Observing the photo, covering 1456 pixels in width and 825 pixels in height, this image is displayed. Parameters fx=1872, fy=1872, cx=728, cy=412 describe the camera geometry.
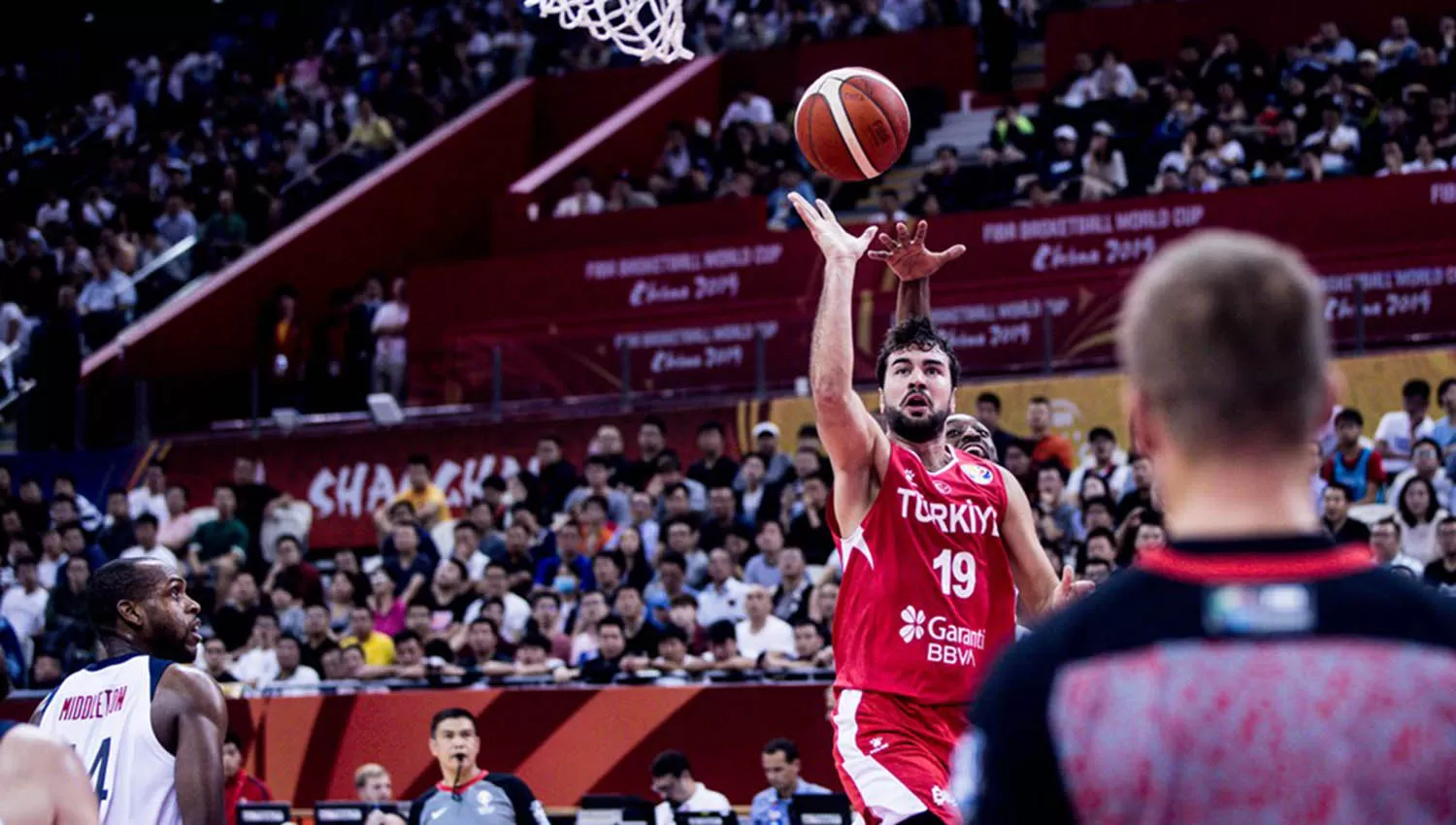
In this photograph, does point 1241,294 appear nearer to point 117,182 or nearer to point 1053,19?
point 1053,19

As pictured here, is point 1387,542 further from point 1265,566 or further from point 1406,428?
point 1265,566

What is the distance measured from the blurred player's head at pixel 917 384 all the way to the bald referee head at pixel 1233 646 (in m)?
3.59

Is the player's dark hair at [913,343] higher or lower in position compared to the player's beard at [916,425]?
higher

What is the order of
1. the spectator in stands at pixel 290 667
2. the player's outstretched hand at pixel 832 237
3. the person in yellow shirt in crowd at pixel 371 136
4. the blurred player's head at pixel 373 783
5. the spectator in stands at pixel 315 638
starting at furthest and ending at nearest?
the person in yellow shirt in crowd at pixel 371 136, the spectator in stands at pixel 315 638, the spectator in stands at pixel 290 667, the blurred player's head at pixel 373 783, the player's outstretched hand at pixel 832 237

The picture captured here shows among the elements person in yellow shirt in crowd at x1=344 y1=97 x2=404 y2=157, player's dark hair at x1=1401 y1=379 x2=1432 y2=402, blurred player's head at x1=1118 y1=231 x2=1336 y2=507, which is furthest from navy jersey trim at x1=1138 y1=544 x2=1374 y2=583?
person in yellow shirt in crowd at x1=344 y1=97 x2=404 y2=157

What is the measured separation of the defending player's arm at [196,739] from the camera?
5.62 m

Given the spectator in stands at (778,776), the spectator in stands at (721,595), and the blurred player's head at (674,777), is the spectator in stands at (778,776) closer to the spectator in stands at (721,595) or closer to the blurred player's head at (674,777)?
the blurred player's head at (674,777)

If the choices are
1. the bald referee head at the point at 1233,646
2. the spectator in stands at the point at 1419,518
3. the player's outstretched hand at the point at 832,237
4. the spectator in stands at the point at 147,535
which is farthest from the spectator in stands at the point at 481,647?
the bald referee head at the point at 1233,646

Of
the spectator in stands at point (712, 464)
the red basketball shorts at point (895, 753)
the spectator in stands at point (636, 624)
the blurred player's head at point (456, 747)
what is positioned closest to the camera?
the red basketball shorts at point (895, 753)

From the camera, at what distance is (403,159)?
77.8ft

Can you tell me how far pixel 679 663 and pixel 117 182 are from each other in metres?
14.8

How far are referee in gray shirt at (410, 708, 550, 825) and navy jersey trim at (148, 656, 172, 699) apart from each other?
442 centimetres

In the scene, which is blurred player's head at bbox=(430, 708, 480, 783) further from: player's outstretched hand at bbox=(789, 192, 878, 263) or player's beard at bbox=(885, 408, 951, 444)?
player's outstretched hand at bbox=(789, 192, 878, 263)

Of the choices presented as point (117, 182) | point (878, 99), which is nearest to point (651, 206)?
point (117, 182)
